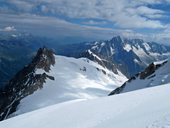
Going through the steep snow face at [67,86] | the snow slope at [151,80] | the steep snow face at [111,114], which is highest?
the steep snow face at [111,114]

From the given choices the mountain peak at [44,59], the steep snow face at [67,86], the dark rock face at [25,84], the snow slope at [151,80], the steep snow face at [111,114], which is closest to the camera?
the steep snow face at [111,114]

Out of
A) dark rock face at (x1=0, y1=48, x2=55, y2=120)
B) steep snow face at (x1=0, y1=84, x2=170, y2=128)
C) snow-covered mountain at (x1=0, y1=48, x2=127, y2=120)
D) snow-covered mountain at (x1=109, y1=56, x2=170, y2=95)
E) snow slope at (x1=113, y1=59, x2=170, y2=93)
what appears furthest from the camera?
dark rock face at (x1=0, y1=48, x2=55, y2=120)

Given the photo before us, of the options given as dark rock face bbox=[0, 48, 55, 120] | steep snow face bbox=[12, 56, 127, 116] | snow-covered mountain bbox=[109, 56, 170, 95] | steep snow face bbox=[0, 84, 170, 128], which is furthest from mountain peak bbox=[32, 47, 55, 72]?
steep snow face bbox=[0, 84, 170, 128]

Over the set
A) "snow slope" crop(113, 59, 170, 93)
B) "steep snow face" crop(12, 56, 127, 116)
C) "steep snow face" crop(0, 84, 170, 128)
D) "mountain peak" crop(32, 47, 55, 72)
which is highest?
"steep snow face" crop(0, 84, 170, 128)

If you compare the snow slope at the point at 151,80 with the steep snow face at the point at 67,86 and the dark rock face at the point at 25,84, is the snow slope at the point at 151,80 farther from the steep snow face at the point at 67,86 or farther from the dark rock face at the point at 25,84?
the dark rock face at the point at 25,84

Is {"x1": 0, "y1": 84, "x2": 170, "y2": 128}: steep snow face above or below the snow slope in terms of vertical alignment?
above

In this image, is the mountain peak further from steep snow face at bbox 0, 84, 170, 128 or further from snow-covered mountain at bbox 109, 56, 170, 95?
steep snow face at bbox 0, 84, 170, 128

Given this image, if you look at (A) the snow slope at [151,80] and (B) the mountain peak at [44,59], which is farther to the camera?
(B) the mountain peak at [44,59]

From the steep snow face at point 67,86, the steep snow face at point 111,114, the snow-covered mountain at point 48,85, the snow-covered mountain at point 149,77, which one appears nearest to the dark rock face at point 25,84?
the snow-covered mountain at point 48,85
